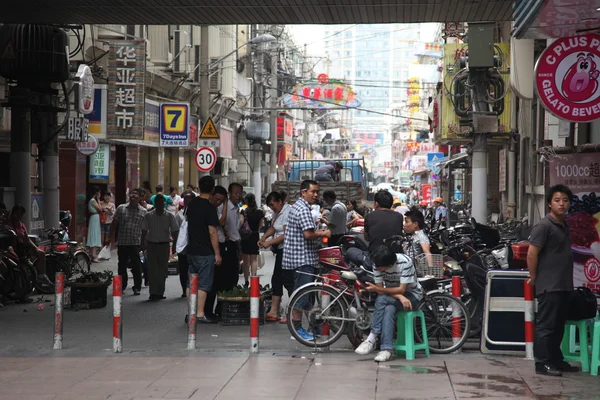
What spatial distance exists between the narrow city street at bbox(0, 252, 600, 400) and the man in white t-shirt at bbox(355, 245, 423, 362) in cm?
23

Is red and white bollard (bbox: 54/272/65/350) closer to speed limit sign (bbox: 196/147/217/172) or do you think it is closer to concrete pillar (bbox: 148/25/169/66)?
speed limit sign (bbox: 196/147/217/172)

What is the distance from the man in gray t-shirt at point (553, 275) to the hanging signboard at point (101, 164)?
70.9ft

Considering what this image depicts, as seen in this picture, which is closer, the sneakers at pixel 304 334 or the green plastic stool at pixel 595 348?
the green plastic stool at pixel 595 348

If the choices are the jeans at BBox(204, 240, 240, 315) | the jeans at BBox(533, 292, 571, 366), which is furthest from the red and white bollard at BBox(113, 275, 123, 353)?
the jeans at BBox(533, 292, 571, 366)

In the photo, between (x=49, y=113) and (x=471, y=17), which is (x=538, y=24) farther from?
(x=49, y=113)


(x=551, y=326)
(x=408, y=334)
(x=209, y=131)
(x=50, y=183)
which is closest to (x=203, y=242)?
(x=408, y=334)

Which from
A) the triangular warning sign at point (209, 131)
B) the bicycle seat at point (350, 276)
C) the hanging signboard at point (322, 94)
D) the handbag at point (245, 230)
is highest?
the hanging signboard at point (322, 94)

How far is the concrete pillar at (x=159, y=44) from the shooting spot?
112ft

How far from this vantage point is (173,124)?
28.9m

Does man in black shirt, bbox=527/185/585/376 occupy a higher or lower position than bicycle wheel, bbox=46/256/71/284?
higher

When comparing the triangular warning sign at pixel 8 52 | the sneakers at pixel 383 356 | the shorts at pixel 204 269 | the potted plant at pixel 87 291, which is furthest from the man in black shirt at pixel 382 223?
the triangular warning sign at pixel 8 52

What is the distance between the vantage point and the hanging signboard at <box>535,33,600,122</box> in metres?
10.8

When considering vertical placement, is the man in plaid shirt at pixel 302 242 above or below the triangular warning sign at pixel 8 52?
below

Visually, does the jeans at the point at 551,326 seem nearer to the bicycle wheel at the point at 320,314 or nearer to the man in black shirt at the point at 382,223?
the bicycle wheel at the point at 320,314
